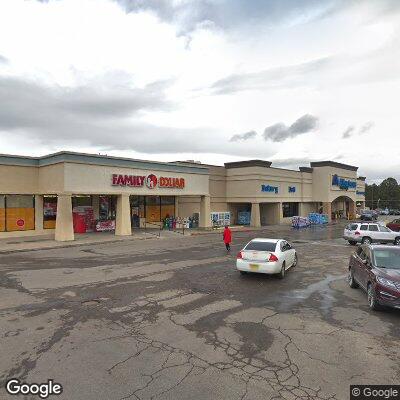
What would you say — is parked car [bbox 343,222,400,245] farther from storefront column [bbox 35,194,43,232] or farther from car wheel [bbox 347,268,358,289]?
storefront column [bbox 35,194,43,232]

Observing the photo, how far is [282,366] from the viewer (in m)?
6.48

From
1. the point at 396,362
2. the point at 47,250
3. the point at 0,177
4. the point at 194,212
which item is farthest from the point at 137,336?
the point at 194,212

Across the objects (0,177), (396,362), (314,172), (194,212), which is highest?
(314,172)

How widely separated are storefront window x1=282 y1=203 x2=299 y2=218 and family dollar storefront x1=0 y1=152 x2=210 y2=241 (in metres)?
21.9

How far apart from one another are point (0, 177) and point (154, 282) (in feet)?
62.6

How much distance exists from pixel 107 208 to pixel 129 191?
441 cm

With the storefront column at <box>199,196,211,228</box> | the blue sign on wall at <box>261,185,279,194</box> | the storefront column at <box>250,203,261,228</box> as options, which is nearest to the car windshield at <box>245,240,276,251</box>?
the storefront column at <box>199,196,211,228</box>

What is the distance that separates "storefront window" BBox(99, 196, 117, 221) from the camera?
32.6m

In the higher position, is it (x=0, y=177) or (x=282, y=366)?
(x=0, y=177)

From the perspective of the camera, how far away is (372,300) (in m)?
9.86

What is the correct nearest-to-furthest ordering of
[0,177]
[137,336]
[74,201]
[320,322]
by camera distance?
[137,336] < [320,322] < [0,177] < [74,201]

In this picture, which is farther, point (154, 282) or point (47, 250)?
point (47, 250)

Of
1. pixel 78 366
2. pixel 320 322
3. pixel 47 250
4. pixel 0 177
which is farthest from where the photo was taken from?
pixel 0 177

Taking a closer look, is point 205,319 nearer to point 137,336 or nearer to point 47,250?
point 137,336
